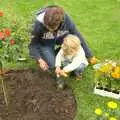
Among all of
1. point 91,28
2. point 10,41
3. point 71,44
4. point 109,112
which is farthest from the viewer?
point 91,28

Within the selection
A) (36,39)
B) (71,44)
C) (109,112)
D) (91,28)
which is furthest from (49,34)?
(91,28)

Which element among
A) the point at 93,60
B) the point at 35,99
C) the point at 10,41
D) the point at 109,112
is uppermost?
the point at 10,41

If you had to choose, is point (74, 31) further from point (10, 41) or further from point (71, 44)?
point (10, 41)

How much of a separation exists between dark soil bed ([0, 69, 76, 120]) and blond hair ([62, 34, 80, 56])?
508 mm

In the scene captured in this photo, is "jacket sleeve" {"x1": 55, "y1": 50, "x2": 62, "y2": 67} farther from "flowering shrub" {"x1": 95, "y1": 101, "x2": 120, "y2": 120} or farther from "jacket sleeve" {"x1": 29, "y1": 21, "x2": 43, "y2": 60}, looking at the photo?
"flowering shrub" {"x1": 95, "y1": 101, "x2": 120, "y2": 120}

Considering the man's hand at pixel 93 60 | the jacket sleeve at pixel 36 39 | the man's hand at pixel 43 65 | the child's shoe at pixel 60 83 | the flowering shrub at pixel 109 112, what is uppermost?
the jacket sleeve at pixel 36 39

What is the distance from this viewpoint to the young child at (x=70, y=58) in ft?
15.4

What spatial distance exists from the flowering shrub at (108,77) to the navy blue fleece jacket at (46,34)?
0.57 metres

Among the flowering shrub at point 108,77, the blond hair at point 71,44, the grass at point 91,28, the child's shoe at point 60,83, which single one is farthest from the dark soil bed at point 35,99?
the blond hair at point 71,44

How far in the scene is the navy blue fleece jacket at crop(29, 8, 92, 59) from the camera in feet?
16.1

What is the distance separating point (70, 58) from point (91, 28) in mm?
1713

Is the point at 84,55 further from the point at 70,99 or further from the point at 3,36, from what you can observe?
the point at 3,36

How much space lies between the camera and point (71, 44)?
15.3 ft

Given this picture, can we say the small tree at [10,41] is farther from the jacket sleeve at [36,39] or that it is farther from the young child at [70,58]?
the young child at [70,58]
